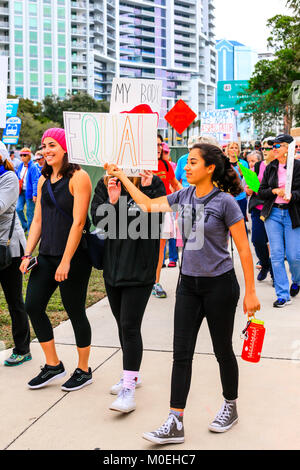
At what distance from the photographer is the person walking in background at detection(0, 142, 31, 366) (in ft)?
14.7

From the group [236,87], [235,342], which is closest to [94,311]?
[235,342]

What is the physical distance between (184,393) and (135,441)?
0.39m

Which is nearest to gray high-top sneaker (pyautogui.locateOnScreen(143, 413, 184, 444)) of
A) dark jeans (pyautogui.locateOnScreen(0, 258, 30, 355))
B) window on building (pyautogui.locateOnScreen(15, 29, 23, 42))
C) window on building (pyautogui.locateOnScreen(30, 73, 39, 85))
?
dark jeans (pyautogui.locateOnScreen(0, 258, 30, 355))

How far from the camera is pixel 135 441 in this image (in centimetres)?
325

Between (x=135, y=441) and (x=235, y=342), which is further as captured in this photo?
(x=235, y=342)

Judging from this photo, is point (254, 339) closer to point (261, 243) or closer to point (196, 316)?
point (196, 316)

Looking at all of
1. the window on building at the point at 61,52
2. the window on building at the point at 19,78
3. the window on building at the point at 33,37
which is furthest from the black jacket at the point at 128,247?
the window on building at the point at 61,52

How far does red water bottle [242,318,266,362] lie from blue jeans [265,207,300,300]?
321 cm

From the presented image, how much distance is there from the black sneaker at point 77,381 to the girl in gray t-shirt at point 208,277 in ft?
3.33

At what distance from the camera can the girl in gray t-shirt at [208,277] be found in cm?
324

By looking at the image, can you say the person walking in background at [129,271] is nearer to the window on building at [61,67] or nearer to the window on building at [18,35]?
the window on building at [18,35]

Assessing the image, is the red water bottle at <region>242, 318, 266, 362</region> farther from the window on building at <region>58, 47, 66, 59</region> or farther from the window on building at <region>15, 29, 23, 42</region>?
the window on building at <region>58, 47, 66, 59</region>

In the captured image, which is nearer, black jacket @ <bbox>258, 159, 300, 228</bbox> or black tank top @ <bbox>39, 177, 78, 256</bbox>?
black tank top @ <bbox>39, 177, 78, 256</bbox>

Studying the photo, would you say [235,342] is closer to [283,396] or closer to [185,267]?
[283,396]
